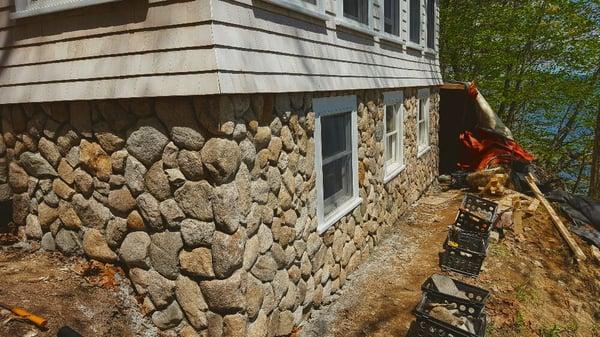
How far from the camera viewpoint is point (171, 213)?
324 centimetres

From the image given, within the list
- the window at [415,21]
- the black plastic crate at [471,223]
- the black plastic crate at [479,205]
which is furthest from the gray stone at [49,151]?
the window at [415,21]

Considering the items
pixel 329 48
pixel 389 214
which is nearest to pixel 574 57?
pixel 389 214

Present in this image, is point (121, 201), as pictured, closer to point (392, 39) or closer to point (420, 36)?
point (392, 39)

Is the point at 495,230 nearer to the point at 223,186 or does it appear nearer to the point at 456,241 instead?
the point at 456,241

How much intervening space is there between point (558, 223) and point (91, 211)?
809cm

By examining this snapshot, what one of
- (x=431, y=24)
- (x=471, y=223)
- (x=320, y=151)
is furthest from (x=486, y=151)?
(x=320, y=151)

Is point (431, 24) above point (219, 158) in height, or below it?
above

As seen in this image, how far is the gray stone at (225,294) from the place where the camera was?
3162 millimetres

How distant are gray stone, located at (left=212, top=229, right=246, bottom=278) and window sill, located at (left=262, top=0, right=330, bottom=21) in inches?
77.8

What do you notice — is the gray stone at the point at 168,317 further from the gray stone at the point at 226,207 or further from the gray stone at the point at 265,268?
the gray stone at the point at 226,207

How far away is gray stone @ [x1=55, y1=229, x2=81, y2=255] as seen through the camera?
401 centimetres

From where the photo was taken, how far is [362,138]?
578 cm

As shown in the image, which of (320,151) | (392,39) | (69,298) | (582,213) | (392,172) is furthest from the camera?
(582,213)

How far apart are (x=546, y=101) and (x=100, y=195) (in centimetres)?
1791
